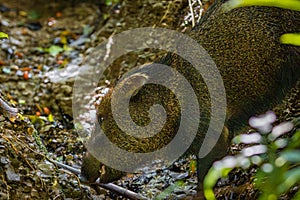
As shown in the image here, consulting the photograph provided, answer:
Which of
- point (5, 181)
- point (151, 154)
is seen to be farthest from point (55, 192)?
point (151, 154)

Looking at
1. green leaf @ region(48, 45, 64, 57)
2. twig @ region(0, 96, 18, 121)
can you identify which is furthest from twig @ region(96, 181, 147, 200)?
green leaf @ region(48, 45, 64, 57)

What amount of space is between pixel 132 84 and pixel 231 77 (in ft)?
2.60

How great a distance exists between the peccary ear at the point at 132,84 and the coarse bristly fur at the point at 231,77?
2.7 inches

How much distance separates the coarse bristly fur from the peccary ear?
0.07 m

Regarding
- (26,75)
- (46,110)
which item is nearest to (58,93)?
(46,110)

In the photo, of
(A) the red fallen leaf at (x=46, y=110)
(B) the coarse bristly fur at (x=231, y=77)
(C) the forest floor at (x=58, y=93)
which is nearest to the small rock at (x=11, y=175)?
(C) the forest floor at (x=58, y=93)

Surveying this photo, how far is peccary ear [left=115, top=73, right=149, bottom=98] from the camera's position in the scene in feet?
15.9

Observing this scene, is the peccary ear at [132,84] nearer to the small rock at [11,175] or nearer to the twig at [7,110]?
the twig at [7,110]

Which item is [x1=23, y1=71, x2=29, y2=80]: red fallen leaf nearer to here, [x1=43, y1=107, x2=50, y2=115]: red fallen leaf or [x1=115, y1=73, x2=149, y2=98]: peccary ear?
[x1=43, y1=107, x2=50, y2=115]: red fallen leaf

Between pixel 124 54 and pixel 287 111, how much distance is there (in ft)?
7.98

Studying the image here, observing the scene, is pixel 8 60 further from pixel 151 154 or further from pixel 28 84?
pixel 151 154

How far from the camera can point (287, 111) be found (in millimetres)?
5285

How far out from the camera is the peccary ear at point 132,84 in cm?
483

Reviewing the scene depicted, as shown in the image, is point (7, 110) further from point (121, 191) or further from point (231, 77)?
point (231, 77)
